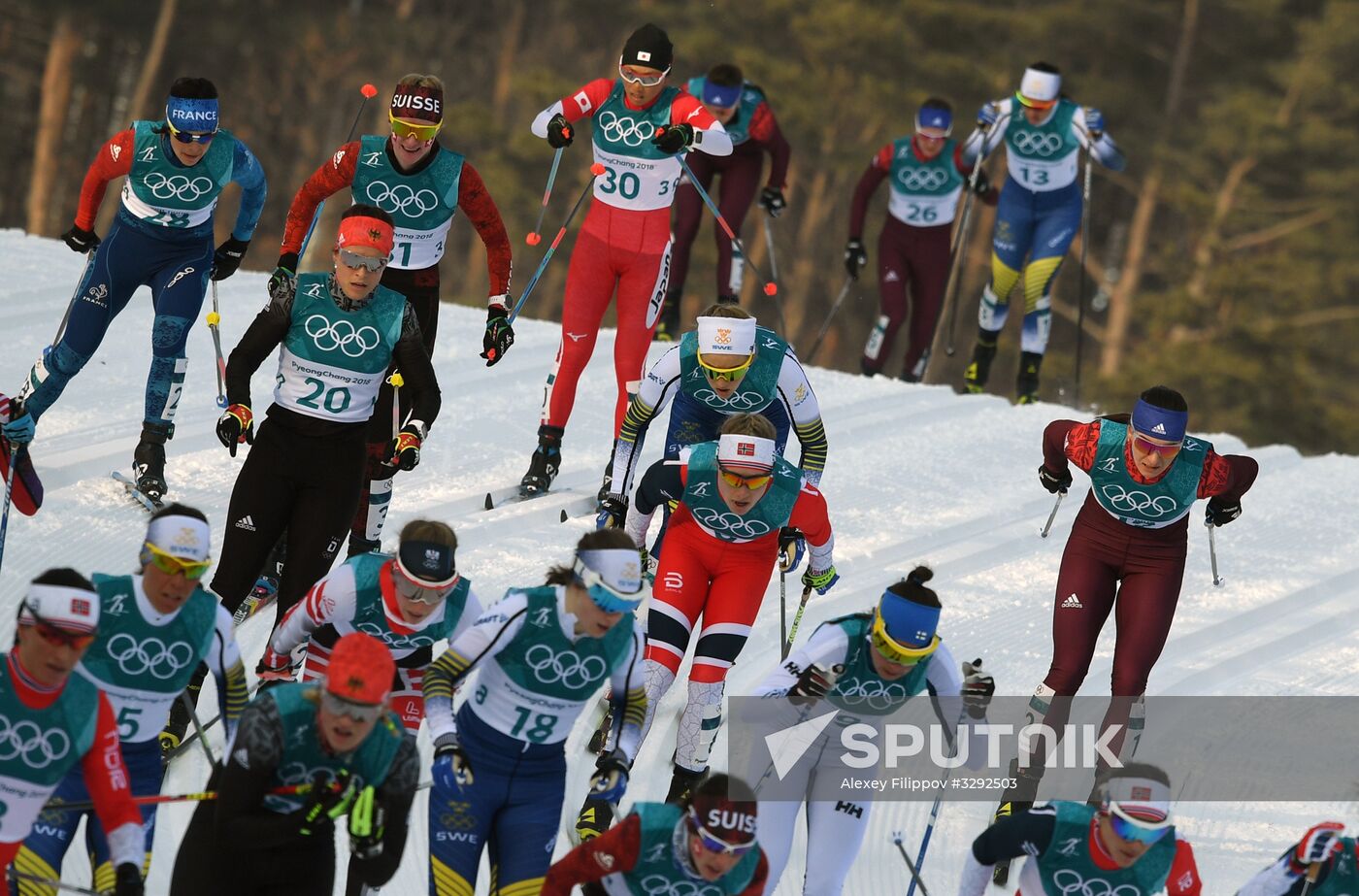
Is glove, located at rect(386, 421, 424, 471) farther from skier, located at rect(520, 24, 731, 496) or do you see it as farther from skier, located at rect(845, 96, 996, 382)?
skier, located at rect(845, 96, 996, 382)

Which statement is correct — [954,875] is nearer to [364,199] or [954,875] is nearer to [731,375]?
[731,375]

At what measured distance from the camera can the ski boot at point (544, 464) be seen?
890 centimetres

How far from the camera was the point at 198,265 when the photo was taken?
8.08m

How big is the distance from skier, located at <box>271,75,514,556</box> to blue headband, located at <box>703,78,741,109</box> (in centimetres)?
349

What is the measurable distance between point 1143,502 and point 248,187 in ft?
12.5

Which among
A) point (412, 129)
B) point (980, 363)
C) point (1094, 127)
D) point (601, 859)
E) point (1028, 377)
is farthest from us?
point (980, 363)

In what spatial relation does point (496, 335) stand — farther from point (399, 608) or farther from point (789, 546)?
point (399, 608)

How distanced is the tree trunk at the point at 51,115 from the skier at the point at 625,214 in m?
20.0

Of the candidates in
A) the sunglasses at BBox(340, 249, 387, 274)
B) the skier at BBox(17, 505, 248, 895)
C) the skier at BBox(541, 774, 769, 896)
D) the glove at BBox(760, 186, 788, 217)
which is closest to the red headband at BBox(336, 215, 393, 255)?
the sunglasses at BBox(340, 249, 387, 274)

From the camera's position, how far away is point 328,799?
15.8 feet

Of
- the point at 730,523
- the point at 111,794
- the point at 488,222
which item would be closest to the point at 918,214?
the point at 488,222

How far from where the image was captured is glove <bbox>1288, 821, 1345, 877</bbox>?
533cm

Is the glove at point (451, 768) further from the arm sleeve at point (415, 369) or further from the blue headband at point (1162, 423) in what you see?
the blue headband at point (1162, 423)

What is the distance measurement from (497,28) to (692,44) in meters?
6.23
